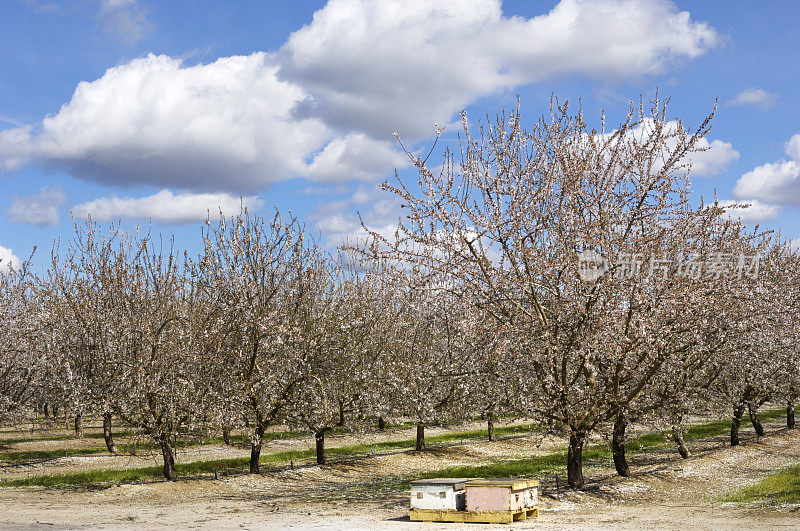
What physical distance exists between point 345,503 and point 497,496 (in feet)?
15.2

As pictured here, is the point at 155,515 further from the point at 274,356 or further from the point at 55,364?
the point at 55,364

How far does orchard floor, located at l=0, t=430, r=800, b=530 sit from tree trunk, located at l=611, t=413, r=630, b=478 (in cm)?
61

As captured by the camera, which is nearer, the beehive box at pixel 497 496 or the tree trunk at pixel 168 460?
the beehive box at pixel 497 496

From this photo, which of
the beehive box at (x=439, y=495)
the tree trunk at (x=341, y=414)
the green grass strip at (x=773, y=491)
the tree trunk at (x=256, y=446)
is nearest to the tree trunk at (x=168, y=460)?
the tree trunk at (x=256, y=446)

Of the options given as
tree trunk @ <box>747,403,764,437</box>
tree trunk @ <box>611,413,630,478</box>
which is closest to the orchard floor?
tree trunk @ <box>611,413,630,478</box>

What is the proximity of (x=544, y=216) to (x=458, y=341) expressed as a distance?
4306 millimetres

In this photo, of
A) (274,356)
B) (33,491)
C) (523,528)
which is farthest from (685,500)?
(33,491)

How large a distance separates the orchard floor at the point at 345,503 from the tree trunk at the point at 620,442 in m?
0.61

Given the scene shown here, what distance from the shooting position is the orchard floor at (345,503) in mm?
14852

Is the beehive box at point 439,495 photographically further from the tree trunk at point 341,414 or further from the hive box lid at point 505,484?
the tree trunk at point 341,414

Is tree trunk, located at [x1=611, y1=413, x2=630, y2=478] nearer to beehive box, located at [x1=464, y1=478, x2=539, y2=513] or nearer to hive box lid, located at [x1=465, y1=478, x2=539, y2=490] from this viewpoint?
hive box lid, located at [x1=465, y1=478, x2=539, y2=490]

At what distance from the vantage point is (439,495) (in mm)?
15102

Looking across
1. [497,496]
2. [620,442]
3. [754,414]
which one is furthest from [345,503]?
[754,414]

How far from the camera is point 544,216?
17.7m
